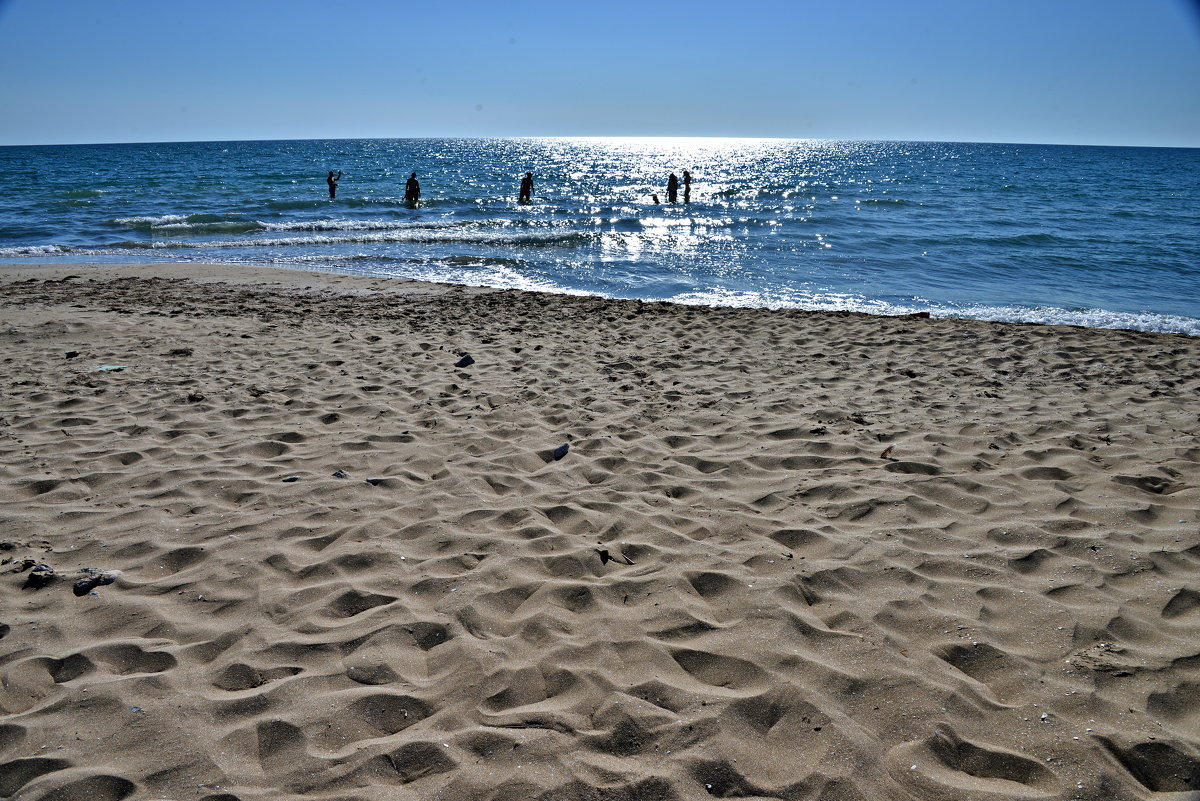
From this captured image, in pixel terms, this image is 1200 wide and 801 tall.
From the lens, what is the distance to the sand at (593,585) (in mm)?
2273

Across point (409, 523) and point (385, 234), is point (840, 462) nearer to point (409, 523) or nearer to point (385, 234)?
point (409, 523)

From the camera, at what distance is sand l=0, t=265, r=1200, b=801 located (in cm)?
227

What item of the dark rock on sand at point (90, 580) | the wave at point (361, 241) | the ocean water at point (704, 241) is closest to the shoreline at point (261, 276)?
the ocean water at point (704, 241)

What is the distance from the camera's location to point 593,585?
3.20 meters

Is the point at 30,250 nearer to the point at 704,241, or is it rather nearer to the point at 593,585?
the point at 704,241

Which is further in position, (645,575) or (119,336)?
(119,336)

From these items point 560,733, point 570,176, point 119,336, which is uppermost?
point 570,176

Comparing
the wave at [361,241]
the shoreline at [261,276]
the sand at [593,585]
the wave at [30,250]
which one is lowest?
the sand at [593,585]

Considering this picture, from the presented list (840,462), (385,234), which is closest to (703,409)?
(840,462)

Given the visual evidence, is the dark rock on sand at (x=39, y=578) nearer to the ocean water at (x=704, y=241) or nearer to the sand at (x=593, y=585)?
the sand at (x=593, y=585)

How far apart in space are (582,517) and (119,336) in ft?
20.9

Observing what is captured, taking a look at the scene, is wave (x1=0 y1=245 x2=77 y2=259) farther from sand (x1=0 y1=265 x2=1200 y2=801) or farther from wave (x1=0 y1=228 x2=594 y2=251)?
sand (x1=0 y1=265 x2=1200 y2=801)

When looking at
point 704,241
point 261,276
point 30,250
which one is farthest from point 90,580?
point 704,241

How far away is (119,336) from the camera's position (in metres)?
7.42
